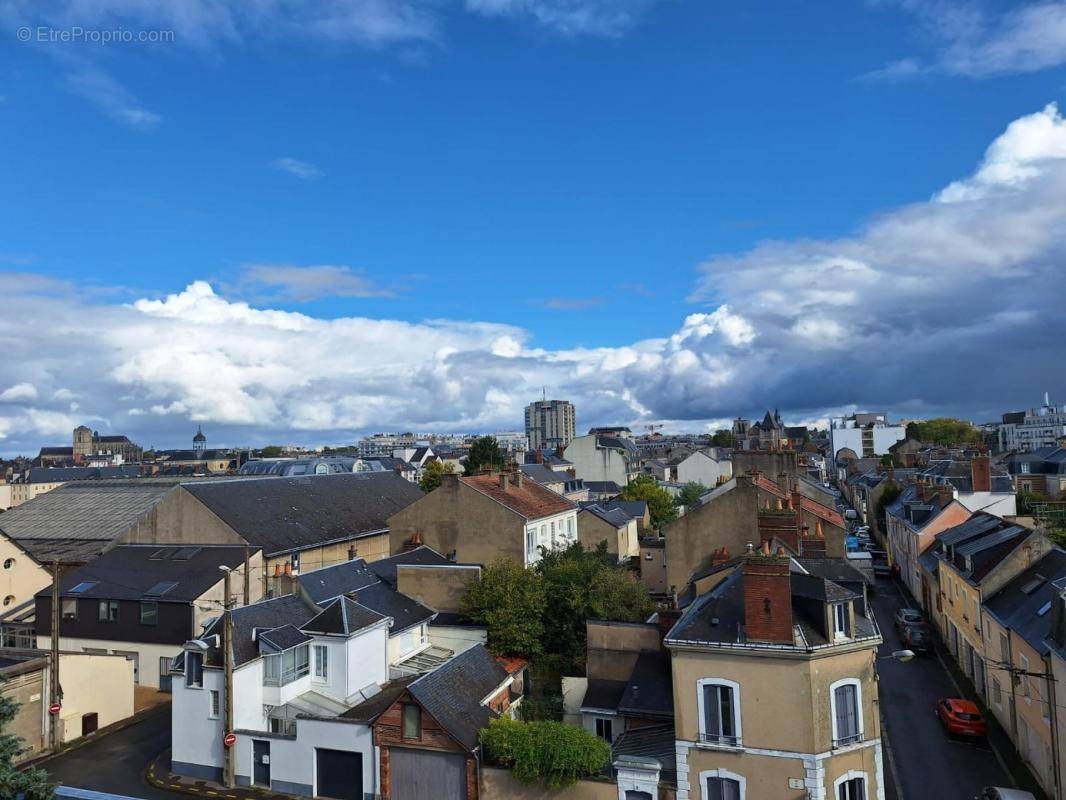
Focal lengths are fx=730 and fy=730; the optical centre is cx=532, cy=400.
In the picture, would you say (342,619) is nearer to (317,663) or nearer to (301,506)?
(317,663)

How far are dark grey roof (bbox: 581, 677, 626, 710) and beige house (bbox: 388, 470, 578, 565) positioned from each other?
1230 cm

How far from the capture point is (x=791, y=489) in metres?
57.1

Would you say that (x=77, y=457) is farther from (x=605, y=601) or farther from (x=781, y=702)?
(x=781, y=702)

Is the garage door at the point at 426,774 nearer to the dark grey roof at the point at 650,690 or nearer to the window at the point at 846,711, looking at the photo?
the dark grey roof at the point at 650,690

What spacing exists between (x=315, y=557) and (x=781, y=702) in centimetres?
3725

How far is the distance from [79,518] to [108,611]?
22.3 metres

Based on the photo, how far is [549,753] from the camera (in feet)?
67.7

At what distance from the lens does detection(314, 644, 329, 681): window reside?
86.9ft

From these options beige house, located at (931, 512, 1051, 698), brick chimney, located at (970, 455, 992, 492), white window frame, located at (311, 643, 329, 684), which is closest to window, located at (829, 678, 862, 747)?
beige house, located at (931, 512, 1051, 698)

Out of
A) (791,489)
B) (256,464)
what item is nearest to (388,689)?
(791,489)

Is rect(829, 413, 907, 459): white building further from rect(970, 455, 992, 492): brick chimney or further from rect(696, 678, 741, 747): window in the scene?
rect(696, 678, 741, 747): window

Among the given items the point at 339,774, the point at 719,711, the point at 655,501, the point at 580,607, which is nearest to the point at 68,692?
the point at 339,774

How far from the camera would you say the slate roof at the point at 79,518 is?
51062 millimetres

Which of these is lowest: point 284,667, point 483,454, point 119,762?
point 119,762
